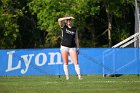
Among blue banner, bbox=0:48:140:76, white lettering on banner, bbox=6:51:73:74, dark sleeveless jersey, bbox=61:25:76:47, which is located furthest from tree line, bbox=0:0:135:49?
dark sleeveless jersey, bbox=61:25:76:47

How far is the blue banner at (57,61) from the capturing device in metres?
22.7

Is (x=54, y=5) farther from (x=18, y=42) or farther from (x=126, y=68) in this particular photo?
(x=126, y=68)

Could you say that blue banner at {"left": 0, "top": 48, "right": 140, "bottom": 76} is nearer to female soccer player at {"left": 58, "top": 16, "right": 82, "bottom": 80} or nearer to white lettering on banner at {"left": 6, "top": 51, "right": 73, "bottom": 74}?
white lettering on banner at {"left": 6, "top": 51, "right": 73, "bottom": 74}

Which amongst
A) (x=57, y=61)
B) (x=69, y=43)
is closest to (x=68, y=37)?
(x=69, y=43)

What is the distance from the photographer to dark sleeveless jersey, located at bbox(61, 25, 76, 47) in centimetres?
1432

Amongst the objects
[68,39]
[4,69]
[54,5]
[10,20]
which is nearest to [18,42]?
[10,20]

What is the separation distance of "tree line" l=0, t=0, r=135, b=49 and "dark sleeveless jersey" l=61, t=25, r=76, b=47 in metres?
29.6

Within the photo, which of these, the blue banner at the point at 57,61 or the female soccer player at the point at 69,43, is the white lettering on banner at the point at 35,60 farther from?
the female soccer player at the point at 69,43

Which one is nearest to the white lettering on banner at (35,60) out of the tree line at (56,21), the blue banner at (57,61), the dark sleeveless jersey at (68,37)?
the blue banner at (57,61)

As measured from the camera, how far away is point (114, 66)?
2284 centimetres

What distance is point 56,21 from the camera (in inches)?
1812

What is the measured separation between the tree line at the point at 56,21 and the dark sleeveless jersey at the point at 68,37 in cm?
2957

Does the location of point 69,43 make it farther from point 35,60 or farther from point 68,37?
point 35,60

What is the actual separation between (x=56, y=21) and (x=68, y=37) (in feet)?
104
